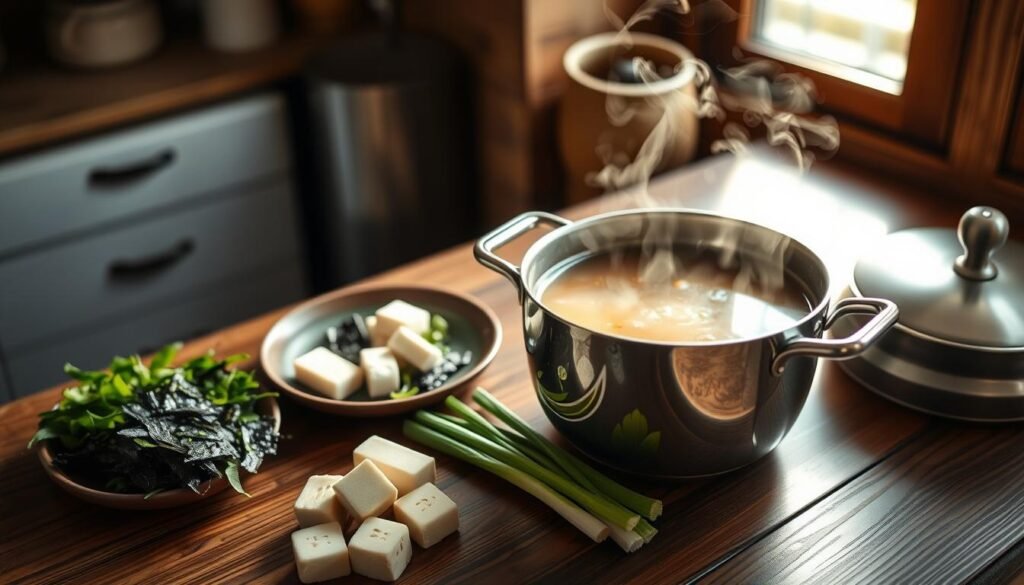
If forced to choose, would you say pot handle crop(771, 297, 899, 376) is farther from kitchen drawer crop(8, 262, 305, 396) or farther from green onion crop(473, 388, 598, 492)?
kitchen drawer crop(8, 262, 305, 396)

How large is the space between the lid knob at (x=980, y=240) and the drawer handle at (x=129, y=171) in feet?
5.45

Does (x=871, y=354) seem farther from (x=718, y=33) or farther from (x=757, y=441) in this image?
(x=718, y=33)

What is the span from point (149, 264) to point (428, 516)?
1509mm

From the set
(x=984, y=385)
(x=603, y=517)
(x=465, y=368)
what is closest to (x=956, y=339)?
(x=984, y=385)

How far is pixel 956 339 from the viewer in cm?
112

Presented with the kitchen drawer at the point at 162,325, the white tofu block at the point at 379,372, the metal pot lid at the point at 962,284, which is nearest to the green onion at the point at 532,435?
the white tofu block at the point at 379,372

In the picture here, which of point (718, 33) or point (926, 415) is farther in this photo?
point (718, 33)

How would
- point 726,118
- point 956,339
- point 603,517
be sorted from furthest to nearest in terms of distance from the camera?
point 726,118 < point 956,339 < point 603,517

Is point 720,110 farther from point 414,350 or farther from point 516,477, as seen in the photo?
point 516,477

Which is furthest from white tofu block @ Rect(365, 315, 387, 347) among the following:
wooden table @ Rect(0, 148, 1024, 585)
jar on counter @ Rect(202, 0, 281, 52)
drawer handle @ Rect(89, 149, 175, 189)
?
jar on counter @ Rect(202, 0, 281, 52)

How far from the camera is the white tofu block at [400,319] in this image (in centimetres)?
128

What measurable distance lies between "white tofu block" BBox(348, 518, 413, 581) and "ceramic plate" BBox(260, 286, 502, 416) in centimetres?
20

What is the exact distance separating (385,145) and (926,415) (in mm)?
1460

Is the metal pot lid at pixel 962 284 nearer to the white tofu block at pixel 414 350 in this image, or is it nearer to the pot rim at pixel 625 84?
the white tofu block at pixel 414 350
